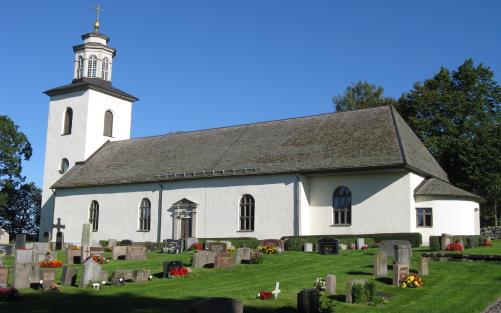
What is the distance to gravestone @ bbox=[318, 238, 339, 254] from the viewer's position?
1077 inches

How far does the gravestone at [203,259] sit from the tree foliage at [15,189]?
37.9 m

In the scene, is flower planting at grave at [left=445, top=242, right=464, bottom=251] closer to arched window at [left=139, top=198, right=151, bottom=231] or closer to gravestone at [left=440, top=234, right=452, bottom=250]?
gravestone at [left=440, top=234, right=452, bottom=250]

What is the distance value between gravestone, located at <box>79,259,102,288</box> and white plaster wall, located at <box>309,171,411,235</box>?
18.1m

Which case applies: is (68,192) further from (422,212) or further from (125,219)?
(422,212)

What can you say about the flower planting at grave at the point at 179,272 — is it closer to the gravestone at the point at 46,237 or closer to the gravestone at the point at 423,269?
the gravestone at the point at 423,269

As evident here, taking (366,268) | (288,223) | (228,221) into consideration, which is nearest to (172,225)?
(228,221)

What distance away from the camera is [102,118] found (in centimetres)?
4881

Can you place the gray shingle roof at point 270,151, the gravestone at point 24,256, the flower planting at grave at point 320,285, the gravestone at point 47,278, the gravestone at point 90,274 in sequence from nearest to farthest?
1. the flower planting at grave at point 320,285
2. the gravestone at point 47,278
3. the gravestone at point 90,274
4. the gravestone at point 24,256
5. the gray shingle roof at point 270,151

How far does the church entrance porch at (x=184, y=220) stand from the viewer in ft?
126

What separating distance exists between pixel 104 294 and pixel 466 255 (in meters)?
14.4

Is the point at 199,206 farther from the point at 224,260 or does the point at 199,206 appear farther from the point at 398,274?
the point at 398,274

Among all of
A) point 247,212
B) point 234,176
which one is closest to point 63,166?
point 234,176

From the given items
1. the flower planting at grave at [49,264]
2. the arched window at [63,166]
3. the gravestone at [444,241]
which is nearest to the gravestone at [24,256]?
the flower planting at grave at [49,264]

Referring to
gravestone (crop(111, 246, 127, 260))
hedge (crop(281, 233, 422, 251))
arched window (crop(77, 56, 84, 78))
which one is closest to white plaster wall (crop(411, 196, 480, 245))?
hedge (crop(281, 233, 422, 251))
